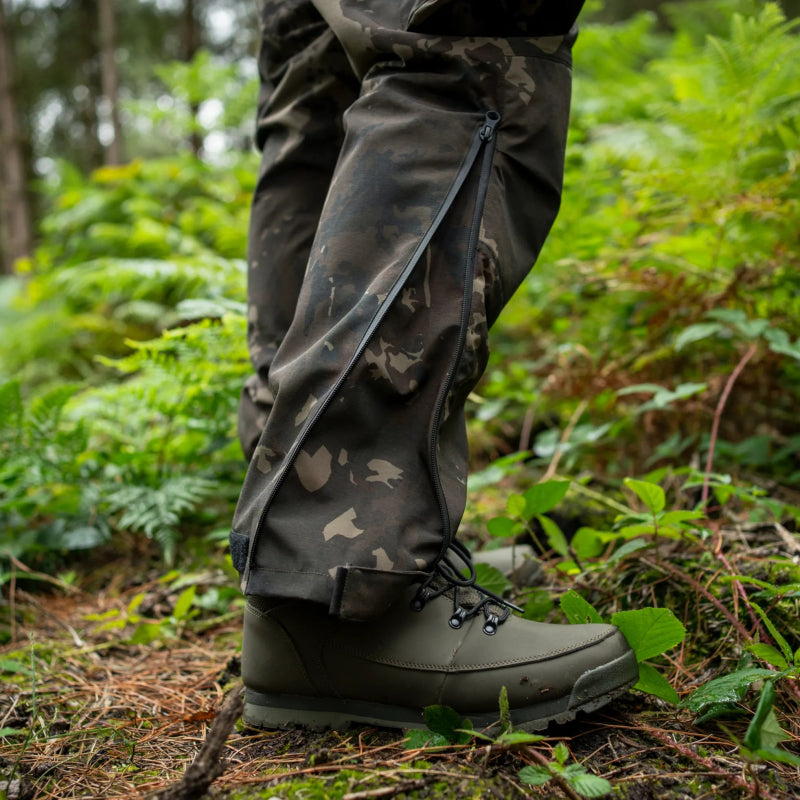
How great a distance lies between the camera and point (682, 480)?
6.66 feet

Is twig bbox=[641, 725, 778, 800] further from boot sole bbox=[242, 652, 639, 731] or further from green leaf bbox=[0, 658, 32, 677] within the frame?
green leaf bbox=[0, 658, 32, 677]

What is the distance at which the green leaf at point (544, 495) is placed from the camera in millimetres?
1464

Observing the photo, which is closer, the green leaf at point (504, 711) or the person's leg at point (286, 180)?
the green leaf at point (504, 711)

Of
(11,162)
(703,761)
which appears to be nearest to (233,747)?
(703,761)

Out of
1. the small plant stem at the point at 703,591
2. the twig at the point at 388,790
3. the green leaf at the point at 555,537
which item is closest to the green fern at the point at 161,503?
the green leaf at the point at 555,537

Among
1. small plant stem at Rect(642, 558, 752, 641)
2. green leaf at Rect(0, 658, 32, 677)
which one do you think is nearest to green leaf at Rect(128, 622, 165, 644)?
green leaf at Rect(0, 658, 32, 677)

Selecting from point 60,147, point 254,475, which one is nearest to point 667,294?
point 254,475

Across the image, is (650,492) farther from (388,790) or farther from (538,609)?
(388,790)

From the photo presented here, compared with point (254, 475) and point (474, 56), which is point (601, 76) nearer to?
point (474, 56)

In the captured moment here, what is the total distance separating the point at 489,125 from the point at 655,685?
1040 millimetres

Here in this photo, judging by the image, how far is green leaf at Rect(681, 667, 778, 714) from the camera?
1.05 m

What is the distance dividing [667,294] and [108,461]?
2064 millimetres

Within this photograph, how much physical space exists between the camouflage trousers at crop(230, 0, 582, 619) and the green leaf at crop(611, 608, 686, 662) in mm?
369

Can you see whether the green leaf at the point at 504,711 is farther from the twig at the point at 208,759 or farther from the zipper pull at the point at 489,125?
the zipper pull at the point at 489,125
